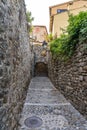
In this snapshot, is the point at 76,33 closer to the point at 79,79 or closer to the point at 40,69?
the point at 79,79

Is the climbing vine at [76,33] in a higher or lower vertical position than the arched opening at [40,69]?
higher

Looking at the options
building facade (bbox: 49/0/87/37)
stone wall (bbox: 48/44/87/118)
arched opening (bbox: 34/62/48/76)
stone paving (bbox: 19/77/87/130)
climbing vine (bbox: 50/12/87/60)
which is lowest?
arched opening (bbox: 34/62/48/76)

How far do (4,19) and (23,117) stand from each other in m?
2.74

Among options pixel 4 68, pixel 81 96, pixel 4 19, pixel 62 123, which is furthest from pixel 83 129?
pixel 4 19

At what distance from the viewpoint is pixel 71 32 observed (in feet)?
16.3

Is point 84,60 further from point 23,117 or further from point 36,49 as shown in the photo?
point 36,49

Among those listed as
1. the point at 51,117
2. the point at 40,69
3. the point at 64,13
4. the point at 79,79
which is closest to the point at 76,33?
the point at 79,79

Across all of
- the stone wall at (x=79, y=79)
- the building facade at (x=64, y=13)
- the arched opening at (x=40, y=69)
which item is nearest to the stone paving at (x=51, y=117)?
the stone wall at (x=79, y=79)

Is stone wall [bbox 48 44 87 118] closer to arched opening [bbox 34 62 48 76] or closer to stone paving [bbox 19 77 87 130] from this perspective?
stone paving [bbox 19 77 87 130]

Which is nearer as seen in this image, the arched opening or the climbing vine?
the climbing vine

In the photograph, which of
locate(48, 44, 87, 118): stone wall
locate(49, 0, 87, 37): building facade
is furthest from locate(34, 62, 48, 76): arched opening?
locate(48, 44, 87, 118): stone wall

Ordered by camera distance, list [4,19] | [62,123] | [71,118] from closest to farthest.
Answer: [4,19] < [62,123] < [71,118]

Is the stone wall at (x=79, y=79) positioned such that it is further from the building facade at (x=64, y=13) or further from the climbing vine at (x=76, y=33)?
the building facade at (x=64, y=13)

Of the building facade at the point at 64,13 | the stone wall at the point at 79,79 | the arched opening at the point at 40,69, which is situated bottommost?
the arched opening at the point at 40,69
